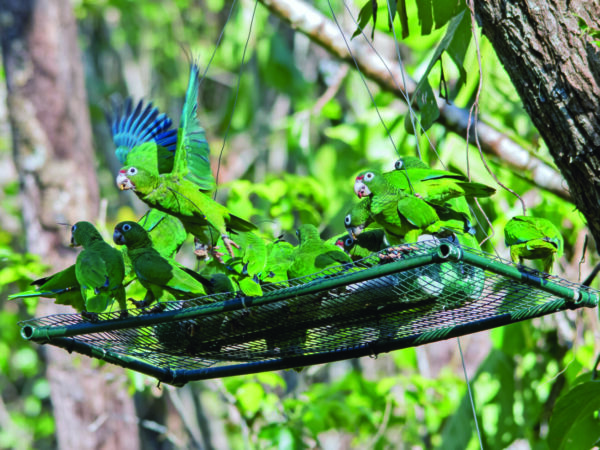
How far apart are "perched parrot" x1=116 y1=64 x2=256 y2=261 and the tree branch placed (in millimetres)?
1590

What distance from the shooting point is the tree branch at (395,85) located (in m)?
4.05

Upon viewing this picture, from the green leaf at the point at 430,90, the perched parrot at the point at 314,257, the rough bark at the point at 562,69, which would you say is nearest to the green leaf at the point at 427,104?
the green leaf at the point at 430,90

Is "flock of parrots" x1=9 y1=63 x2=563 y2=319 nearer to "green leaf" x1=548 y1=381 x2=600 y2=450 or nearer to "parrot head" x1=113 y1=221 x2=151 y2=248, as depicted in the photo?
"parrot head" x1=113 y1=221 x2=151 y2=248

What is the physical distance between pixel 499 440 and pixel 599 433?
2.40m

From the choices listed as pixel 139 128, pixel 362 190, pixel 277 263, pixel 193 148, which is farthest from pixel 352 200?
pixel 362 190

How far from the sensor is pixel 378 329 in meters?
2.38

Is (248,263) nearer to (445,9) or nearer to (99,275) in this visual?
(99,275)

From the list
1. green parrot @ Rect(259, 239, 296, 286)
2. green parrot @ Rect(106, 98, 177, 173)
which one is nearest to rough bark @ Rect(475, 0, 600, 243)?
green parrot @ Rect(259, 239, 296, 286)

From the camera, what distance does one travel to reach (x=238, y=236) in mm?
2518

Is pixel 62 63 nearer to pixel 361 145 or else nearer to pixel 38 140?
pixel 38 140

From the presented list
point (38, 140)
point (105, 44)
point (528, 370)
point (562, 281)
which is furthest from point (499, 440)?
point (105, 44)

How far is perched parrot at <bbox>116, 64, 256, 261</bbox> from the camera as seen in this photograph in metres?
2.33

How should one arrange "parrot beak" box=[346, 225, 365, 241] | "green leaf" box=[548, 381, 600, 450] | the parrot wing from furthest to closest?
"green leaf" box=[548, 381, 600, 450] < the parrot wing < "parrot beak" box=[346, 225, 365, 241]

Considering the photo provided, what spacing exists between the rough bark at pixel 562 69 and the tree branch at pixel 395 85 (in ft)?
4.78
